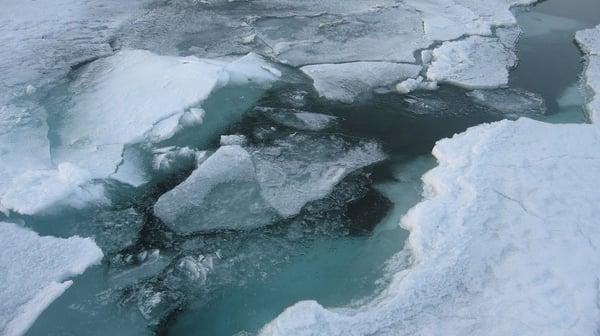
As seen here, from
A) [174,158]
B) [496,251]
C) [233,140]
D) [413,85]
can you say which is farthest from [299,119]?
[496,251]

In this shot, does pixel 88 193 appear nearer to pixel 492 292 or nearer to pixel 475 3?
pixel 492 292

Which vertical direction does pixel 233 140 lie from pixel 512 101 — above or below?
above

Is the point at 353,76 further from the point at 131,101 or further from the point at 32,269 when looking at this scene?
the point at 32,269

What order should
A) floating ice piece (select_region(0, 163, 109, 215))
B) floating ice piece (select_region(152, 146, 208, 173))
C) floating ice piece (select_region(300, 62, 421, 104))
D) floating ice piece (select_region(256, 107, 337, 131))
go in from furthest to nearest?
floating ice piece (select_region(300, 62, 421, 104)) → floating ice piece (select_region(256, 107, 337, 131)) → floating ice piece (select_region(152, 146, 208, 173)) → floating ice piece (select_region(0, 163, 109, 215))

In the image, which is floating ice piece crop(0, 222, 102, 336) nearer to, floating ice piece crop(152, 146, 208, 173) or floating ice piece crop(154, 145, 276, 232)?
floating ice piece crop(154, 145, 276, 232)

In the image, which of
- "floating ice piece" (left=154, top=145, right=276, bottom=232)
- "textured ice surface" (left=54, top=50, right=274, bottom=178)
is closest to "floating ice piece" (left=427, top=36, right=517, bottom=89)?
"textured ice surface" (left=54, top=50, right=274, bottom=178)

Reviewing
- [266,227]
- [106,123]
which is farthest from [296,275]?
[106,123]
